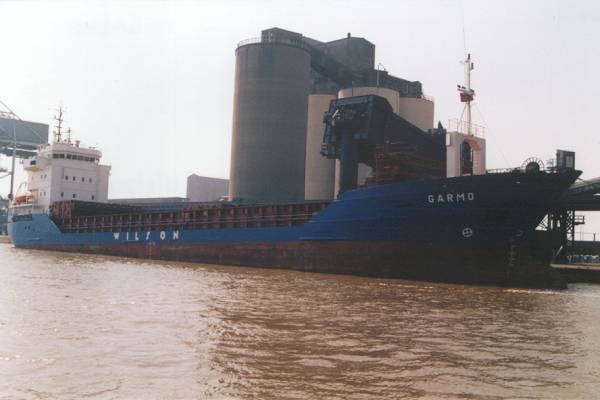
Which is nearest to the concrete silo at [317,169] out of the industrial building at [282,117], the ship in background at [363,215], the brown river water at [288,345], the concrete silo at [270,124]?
the industrial building at [282,117]

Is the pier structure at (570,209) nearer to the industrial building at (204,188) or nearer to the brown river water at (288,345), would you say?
the brown river water at (288,345)

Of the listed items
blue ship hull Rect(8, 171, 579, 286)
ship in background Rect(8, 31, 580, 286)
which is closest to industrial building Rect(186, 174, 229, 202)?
ship in background Rect(8, 31, 580, 286)

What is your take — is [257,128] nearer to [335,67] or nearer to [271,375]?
[335,67]

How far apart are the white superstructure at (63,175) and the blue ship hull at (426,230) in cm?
2171

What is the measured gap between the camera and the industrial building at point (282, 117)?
4322 centimetres

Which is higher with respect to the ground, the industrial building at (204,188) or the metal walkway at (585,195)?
the industrial building at (204,188)

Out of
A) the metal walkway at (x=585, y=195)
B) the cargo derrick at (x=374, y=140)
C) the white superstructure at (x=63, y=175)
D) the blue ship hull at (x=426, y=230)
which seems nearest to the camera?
the blue ship hull at (x=426, y=230)

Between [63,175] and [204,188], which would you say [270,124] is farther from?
[204,188]

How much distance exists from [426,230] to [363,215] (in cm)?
274

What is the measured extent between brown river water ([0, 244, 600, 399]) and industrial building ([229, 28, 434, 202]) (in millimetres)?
29759

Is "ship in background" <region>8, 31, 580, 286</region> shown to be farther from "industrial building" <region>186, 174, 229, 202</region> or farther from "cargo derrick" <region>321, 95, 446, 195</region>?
"industrial building" <region>186, 174, 229, 202</region>

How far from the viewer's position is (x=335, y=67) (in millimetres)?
49312

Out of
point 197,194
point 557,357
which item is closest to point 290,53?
point 197,194

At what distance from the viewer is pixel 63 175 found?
131ft
